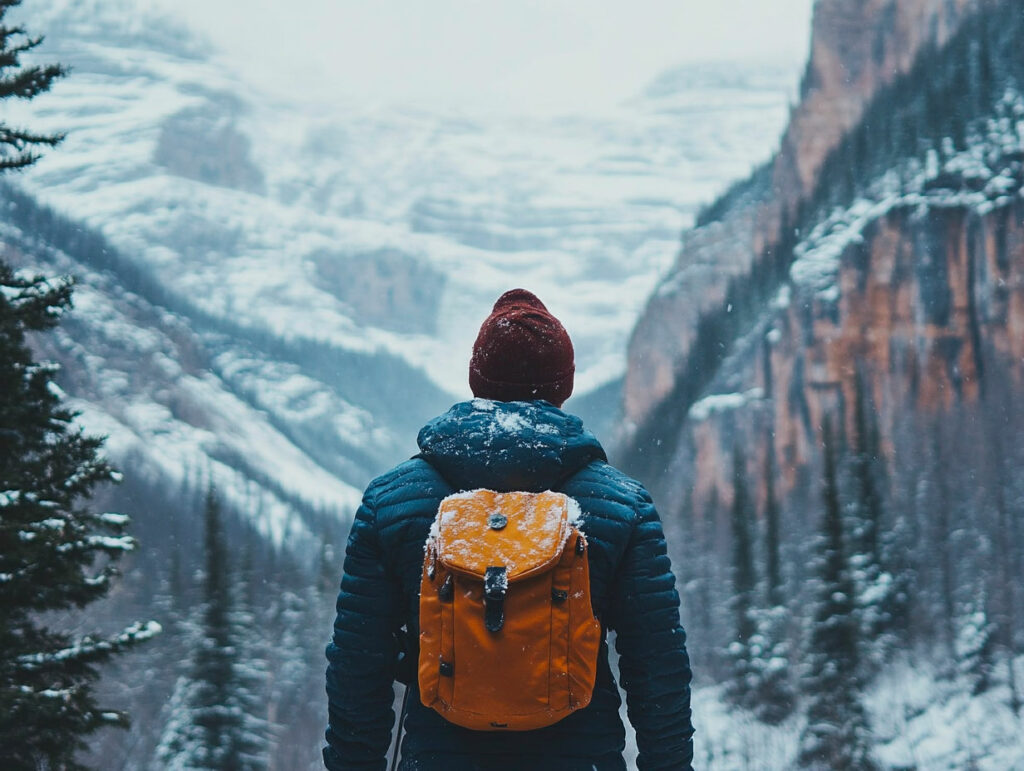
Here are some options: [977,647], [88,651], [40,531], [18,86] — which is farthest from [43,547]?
[977,647]

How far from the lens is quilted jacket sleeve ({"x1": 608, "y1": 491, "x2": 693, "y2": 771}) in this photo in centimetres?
243

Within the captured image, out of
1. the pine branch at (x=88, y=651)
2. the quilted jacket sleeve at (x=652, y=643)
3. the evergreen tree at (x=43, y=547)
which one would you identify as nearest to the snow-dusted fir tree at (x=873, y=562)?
the pine branch at (x=88, y=651)

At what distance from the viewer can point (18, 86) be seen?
692cm

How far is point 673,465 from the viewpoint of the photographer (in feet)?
259

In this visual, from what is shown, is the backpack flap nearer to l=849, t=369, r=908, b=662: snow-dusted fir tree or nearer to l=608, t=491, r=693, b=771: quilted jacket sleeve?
l=608, t=491, r=693, b=771: quilted jacket sleeve

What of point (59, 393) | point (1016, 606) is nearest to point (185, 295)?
point (1016, 606)

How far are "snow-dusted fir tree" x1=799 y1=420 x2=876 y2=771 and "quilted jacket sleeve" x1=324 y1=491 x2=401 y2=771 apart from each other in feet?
73.7

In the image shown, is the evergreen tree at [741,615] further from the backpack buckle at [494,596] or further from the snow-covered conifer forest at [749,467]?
the backpack buckle at [494,596]

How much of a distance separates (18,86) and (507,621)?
644 cm

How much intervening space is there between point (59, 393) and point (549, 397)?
5.22 metres

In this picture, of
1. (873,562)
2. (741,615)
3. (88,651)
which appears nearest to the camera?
(88,651)

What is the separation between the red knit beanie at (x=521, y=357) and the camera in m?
2.58

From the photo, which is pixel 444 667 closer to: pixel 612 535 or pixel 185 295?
pixel 612 535

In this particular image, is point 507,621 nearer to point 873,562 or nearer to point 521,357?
point 521,357
